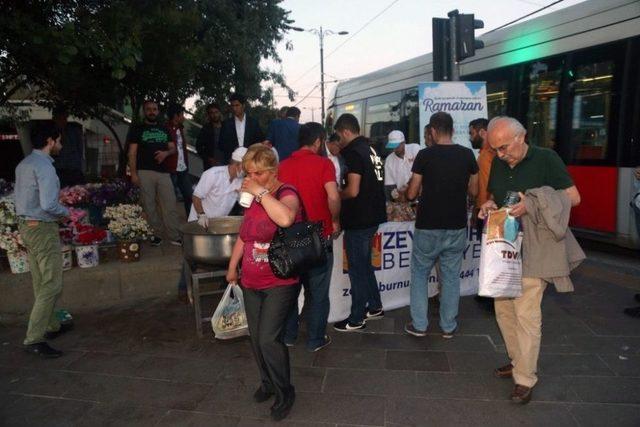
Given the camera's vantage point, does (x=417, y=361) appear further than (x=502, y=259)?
Yes

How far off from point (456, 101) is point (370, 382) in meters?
4.14

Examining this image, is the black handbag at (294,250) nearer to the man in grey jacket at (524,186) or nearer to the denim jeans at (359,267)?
the man in grey jacket at (524,186)

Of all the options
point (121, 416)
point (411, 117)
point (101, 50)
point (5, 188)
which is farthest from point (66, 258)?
point (411, 117)

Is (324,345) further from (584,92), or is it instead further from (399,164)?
(584,92)

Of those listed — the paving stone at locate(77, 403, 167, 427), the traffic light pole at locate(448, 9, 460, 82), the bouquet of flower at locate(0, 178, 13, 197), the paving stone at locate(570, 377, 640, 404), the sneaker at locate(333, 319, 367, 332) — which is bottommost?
the paving stone at locate(77, 403, 167, 427)

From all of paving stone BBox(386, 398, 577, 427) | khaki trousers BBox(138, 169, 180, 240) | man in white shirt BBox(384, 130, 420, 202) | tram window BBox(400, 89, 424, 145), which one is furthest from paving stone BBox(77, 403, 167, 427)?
tram window BBox(400, 89, 424, 145)

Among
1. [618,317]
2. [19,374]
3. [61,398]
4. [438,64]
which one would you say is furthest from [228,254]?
[438,64]

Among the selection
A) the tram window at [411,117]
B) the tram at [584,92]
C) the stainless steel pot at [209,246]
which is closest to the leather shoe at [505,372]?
the stainless steel pot at [209,246]

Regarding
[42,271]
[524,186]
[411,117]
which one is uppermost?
[411,117]

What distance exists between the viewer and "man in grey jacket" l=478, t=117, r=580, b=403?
10.3 ft

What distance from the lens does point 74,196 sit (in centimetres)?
640

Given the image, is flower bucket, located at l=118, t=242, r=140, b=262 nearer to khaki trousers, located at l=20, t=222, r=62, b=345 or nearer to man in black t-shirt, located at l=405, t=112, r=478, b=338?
khaki trousers, located at l=20, t=222, r=62, b=345

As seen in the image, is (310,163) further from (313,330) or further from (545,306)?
(545,306)

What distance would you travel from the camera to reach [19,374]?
13.1 ft
